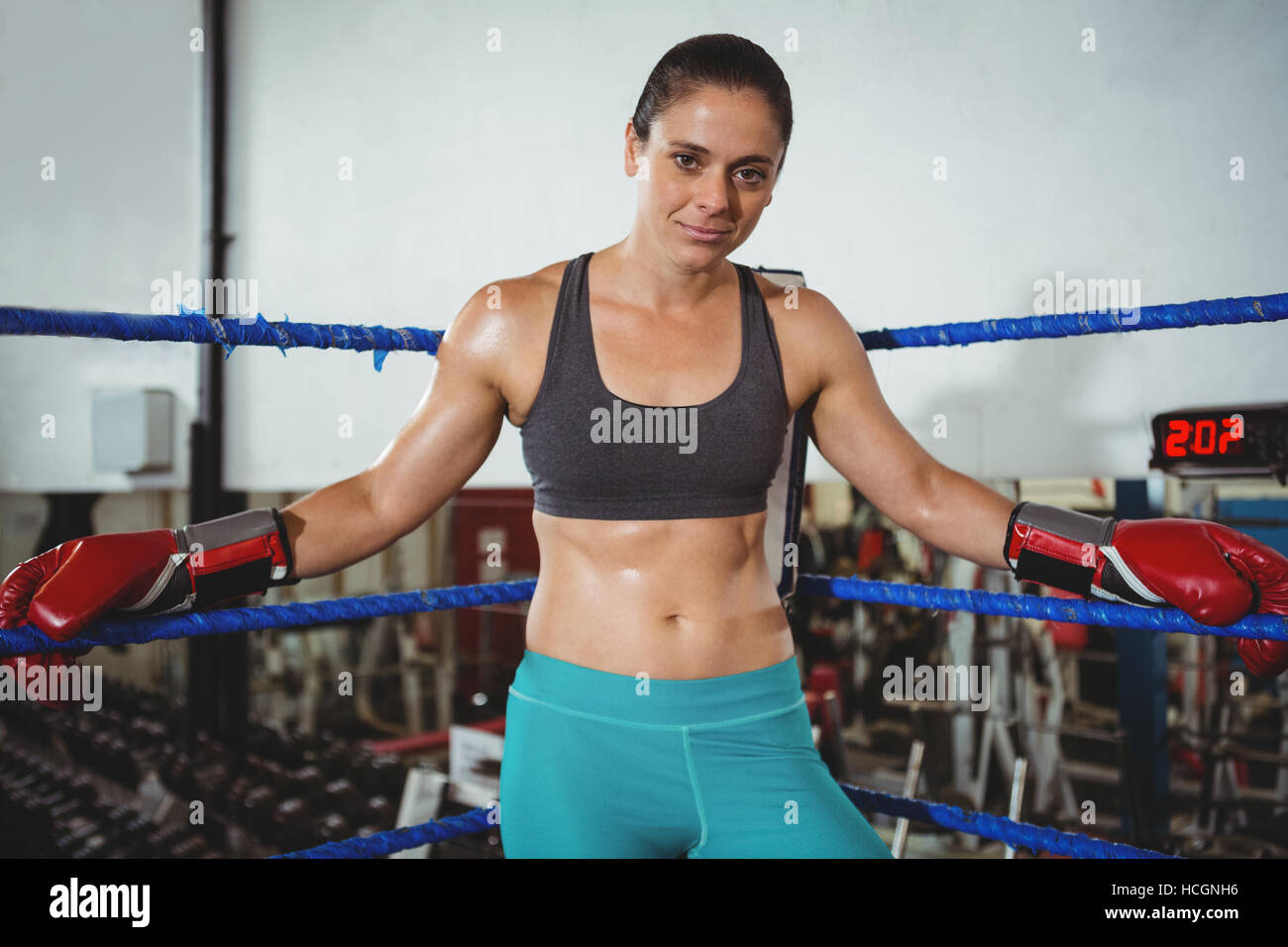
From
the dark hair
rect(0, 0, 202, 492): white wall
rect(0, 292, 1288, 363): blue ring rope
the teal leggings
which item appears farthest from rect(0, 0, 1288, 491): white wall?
the teal leggings

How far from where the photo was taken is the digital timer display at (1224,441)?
6.54ft

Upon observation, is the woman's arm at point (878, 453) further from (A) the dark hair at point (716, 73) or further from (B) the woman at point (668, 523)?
(A) the dark hair at point (716, 73)

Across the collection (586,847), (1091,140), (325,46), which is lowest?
(586,847)

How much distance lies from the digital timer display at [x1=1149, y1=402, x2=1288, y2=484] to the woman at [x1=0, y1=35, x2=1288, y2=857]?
3.23 feet

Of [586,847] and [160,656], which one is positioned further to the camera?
[160,656]

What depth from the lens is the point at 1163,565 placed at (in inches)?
45.3

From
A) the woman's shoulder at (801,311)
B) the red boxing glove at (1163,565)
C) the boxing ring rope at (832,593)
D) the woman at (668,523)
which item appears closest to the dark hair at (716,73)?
the woman at (668,523)

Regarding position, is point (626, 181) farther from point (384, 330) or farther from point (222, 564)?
point (222, 564)
